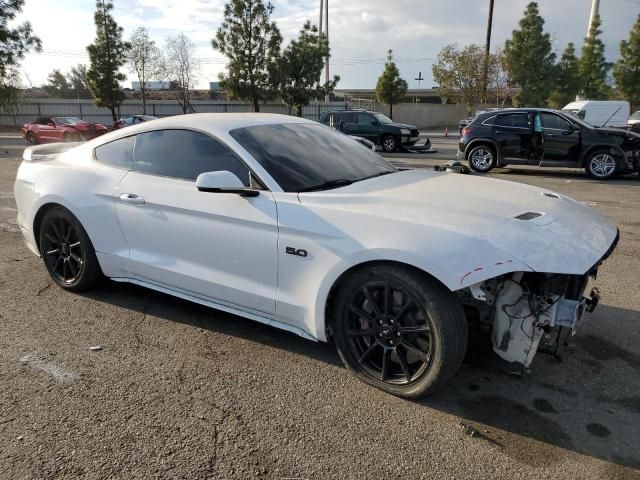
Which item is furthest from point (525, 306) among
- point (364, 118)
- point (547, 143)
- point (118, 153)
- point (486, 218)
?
point (364, 118)

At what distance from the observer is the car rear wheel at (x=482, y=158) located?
1283 cm

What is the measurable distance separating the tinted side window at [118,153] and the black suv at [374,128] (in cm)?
1450

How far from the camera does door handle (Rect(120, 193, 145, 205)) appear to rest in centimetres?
357

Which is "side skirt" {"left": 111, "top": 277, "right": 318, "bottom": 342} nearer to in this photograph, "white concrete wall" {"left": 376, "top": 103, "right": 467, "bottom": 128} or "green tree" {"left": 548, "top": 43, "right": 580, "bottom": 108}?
"green tree" {"left": 548, "top": 43, "right": 580, "bottom": 108}

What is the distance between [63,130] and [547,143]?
67.5ft

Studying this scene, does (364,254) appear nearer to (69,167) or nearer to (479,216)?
(479,216)

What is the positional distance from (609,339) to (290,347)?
7.40 feet

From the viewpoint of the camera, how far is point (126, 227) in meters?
3.70

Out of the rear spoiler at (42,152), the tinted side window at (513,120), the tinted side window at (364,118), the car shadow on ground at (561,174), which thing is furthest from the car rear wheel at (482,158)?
the rear spoiler at (42,152)

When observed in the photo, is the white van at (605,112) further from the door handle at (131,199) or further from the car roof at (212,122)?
the door handle at (131,199)

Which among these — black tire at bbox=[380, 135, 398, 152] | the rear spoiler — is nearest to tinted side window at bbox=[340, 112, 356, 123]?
black tire at bbox=[380, 135, 398, 152]

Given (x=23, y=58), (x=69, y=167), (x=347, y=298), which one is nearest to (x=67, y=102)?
(x=23, y=58)

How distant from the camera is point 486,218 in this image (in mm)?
2637

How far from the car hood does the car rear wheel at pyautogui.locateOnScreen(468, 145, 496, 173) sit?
32.9 ft
